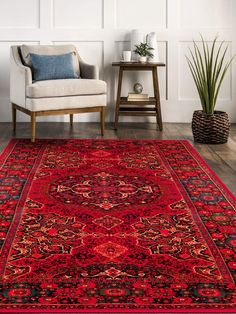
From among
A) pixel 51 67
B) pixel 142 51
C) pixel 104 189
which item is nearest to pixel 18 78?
pixel 51 67

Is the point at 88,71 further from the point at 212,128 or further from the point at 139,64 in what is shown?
the point at 212,128

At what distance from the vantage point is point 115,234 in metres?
2.72

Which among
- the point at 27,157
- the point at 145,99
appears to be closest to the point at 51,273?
the point at 27,157

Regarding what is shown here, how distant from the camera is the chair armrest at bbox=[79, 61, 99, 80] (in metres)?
5.37

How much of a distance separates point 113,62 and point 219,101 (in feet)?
3.64

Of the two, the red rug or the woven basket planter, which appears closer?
the red rug

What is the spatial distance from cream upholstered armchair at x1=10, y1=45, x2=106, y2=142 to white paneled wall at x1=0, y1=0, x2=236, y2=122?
1.56 feet

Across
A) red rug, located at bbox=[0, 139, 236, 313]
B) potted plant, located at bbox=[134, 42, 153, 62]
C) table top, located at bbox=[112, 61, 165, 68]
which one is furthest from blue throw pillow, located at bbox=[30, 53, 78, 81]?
red rug, located at bbox=[0, 139, 236, 313]

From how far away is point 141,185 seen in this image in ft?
11.8

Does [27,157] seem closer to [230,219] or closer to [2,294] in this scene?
[230,219]

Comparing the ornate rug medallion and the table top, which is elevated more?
the table top

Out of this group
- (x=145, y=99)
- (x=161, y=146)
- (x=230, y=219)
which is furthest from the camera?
(x=145, y=99)

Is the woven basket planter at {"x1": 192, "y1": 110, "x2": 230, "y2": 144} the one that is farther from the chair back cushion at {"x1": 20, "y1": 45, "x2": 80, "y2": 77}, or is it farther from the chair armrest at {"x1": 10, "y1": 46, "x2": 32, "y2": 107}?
the chair armrest at {"x1": 10, "y1": 46, "x2": 32, "y2": 107}

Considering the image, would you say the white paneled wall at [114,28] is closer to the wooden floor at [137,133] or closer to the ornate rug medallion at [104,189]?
the wooden floor at [137,133]
